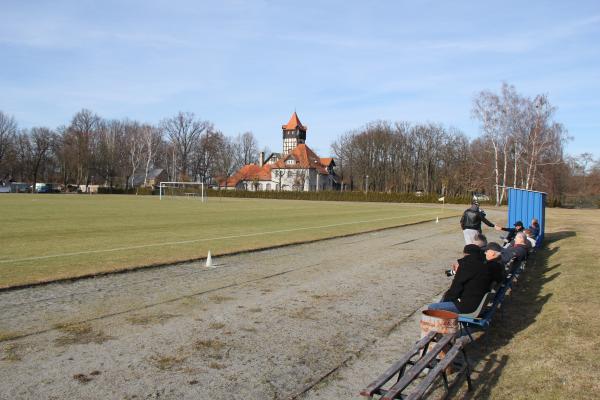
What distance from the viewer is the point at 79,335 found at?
6.30m

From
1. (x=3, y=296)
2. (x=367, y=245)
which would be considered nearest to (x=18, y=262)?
(x=3, y=296)

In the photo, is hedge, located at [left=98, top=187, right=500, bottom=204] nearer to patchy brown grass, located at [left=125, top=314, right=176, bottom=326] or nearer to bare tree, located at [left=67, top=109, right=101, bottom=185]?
bare tree, located at [left=67, top=109, right=101, bottom=185]

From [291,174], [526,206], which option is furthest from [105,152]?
[526,206]

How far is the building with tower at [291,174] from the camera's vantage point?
109 m

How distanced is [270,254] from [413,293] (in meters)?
→ 5.72

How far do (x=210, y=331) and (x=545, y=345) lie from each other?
4442mm

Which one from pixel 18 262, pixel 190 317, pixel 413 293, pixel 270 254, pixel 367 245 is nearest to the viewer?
pixel 190 317

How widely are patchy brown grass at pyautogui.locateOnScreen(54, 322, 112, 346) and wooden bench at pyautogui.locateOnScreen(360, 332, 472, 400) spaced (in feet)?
12.1

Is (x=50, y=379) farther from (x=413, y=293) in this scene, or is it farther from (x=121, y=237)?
(x=121, y=237)

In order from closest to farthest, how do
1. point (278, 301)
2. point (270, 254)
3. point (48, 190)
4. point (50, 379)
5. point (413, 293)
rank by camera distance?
point (50, 379) → point (278, 301) → point (413, 293) → point (270, 254) → point (48, 190)

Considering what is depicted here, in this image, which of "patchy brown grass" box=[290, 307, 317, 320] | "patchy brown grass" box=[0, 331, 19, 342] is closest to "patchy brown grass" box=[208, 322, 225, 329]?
"patchy brown grass" box=[290, 307, 317, 320]

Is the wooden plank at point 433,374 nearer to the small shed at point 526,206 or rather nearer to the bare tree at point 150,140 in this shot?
the small shed at point 526,206

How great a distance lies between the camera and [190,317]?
7273 millimetres

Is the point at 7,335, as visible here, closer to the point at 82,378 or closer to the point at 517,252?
the point at 82,378
